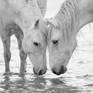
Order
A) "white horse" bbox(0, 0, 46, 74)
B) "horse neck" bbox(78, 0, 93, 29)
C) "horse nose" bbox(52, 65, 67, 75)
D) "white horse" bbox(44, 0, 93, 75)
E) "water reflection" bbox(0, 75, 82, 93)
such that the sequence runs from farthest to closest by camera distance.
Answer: "white horse" bbox(0, 0, 46, 74)
"horse neck" bbox(78, 0, 93, 29)
"horse nose" bbox(52, 65, 67, 75)
"white horse" bbox(44, 0, 93, 75)
"water reflection" bbox(0, 75, 82, 93)

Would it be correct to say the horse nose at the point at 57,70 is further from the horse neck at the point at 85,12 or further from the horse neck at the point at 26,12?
the horse neck at the point at 26,12

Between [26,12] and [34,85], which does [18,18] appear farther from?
Result: [34,85]

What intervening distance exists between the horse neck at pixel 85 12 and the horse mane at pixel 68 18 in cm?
24

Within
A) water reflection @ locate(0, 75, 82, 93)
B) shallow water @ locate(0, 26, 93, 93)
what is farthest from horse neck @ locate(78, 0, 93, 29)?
water reflection @ locate(0, 75, 82, 93)

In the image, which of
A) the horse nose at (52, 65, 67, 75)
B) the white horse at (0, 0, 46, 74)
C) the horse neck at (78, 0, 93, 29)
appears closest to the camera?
the horse nose at (52, 65, 67, 75)

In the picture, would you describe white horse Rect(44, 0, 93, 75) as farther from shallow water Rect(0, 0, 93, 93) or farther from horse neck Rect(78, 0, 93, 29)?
shallow water Rect(0, 0, 93, 93)

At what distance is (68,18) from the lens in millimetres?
6469

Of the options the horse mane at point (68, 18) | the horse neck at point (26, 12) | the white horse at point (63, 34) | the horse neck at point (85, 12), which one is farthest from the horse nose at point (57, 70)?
the horse neck at point (26, 12)

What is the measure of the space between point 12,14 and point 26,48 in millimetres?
990

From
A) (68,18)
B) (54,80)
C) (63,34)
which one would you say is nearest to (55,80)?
(54,80)

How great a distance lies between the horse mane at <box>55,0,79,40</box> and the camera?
254 inches

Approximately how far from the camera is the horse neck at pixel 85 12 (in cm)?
686

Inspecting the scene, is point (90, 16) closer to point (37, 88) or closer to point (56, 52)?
point (56, 52)

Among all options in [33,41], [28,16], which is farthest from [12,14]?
[33,41]
